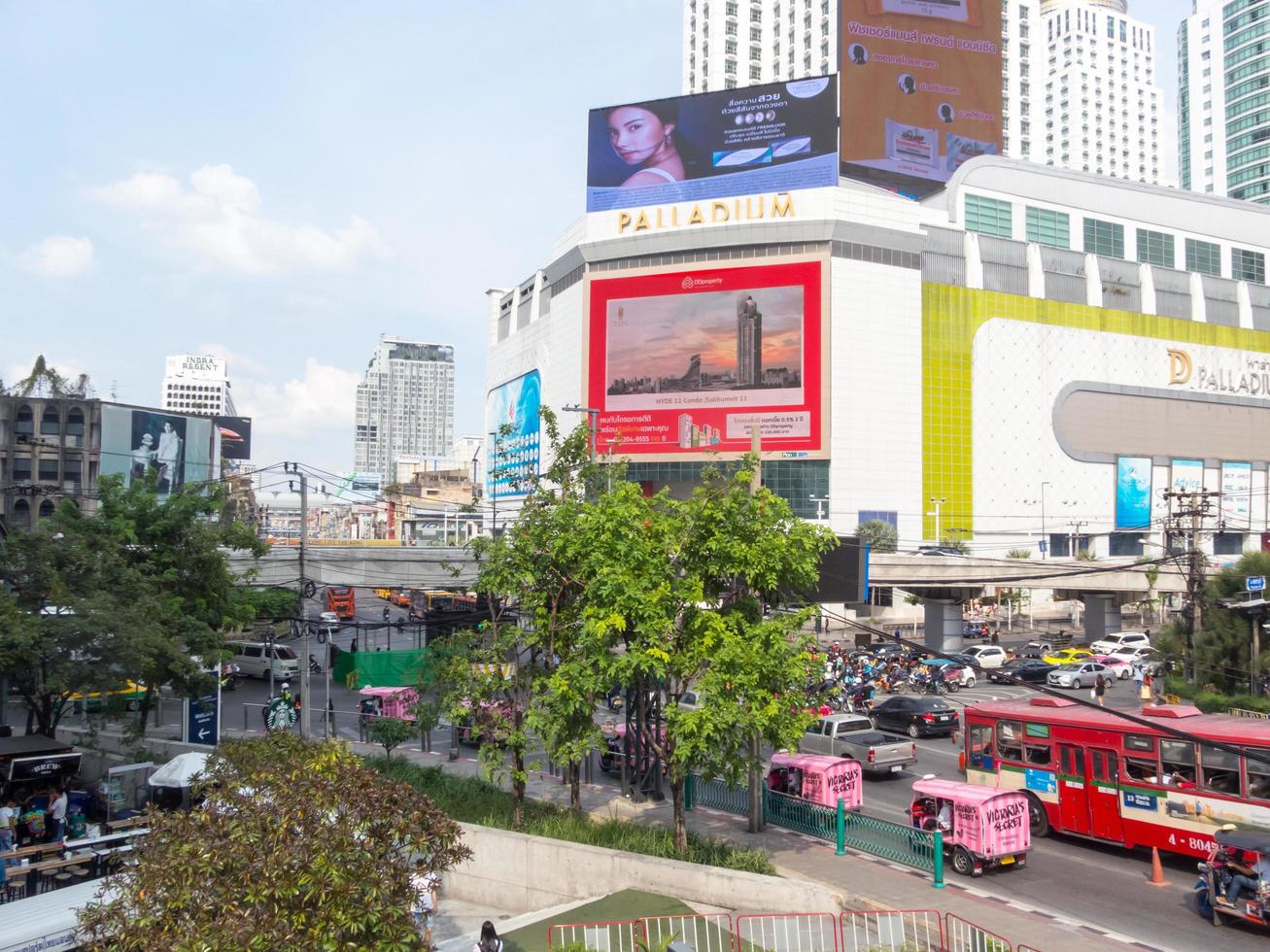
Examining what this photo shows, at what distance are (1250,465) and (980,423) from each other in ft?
113

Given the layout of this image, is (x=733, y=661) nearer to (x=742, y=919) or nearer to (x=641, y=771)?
(x=742, y=919)

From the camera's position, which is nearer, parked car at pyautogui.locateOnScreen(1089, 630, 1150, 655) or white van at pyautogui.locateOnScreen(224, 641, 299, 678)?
white van at pyautogui.locateOnScreen(224, 641, 299, 678)

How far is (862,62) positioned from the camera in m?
109

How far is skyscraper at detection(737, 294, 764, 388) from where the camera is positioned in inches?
3295

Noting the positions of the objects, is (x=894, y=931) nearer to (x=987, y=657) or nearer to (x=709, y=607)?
(x=709, y=607)

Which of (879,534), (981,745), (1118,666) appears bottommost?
(1118,666)

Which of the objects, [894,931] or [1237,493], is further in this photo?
[1237,493]

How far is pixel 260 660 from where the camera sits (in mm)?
49375

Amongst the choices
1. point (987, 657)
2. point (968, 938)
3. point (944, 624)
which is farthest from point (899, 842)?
point (944, 624)

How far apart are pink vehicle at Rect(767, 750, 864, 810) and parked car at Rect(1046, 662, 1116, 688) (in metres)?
24.9

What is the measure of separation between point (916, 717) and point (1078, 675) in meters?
15.0

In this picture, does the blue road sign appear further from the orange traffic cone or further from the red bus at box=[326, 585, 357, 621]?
the red bus at box=[326, 585, 357, 621]

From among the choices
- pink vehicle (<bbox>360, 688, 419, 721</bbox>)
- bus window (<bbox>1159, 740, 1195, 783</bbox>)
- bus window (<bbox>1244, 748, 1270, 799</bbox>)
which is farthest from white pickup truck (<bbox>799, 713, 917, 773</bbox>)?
pink vehicle (<bbox>360, 688, 419, 721</bbox>)

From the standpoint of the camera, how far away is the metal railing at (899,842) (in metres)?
16.8
